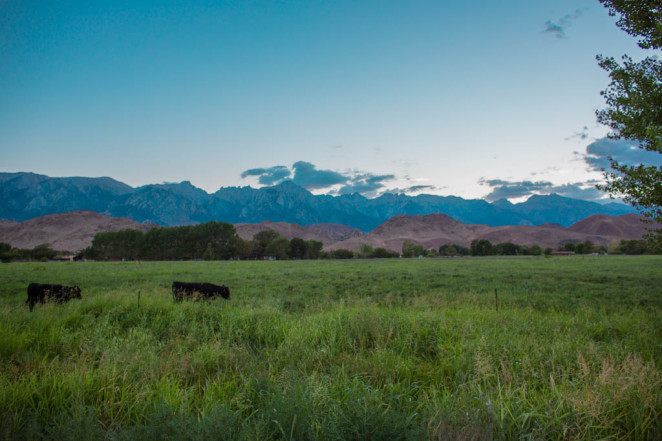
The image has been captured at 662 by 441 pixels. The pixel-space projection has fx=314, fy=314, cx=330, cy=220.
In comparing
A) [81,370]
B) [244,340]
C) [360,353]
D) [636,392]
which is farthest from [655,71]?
[81,370]

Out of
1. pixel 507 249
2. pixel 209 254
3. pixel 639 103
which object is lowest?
pixel 507 249

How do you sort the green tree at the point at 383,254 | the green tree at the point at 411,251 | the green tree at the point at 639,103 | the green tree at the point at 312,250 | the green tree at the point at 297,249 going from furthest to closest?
the green tree at the point at 411,251, the green tree at the point at 383,254, the green tree at the point at 297,249, the green tree at the point at 312,250, the green tree at the point at 639,103

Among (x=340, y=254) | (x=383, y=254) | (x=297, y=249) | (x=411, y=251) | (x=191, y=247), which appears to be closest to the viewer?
(x=191, y=247)

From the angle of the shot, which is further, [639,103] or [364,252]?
[364,252]

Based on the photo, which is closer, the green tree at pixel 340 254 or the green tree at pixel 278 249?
the green tree at pixel 278 249

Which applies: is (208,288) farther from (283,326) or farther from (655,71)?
(655,71)

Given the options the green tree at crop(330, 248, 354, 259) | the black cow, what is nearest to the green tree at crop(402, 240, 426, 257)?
the green tree at crop(330, 248, 354, 259)

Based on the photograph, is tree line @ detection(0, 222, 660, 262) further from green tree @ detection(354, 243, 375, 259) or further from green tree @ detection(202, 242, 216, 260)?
green tree @ detection(354, 243, 375, 259)

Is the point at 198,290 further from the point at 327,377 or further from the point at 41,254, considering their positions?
the point at 41,254

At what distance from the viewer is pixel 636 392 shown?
3.89m

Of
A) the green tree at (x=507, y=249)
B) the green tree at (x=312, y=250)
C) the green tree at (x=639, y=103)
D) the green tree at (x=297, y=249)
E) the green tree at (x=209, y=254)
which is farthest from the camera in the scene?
the green tree at (x=507, y=249)

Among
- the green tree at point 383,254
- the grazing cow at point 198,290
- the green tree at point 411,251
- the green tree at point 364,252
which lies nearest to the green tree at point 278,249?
the green tree at point 364,252

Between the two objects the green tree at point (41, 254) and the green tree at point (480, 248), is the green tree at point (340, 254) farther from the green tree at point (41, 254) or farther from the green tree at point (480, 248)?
the green tree at point (41, 254)

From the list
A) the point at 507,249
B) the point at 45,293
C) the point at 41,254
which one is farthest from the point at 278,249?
the point at 45,293
